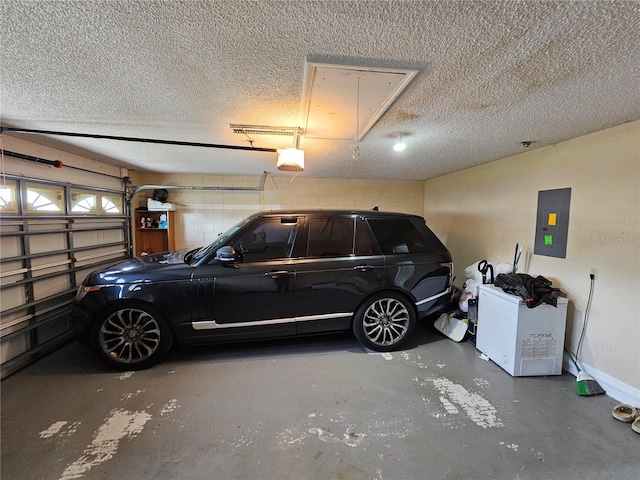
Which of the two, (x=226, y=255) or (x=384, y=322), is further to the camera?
(x=384, y=322)

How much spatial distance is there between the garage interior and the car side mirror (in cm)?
105

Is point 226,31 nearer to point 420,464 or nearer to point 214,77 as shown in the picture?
point 214,77

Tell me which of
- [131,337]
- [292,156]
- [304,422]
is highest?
[292,156]

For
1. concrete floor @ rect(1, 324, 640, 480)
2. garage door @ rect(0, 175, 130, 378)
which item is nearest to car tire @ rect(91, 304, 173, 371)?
concrete floor @ rect(1, 324, 640, 480)

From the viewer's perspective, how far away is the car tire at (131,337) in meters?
2.48

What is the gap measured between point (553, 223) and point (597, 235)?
440 millimetres

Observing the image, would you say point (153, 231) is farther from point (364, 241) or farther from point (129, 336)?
point (364, 241)

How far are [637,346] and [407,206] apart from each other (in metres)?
4.01

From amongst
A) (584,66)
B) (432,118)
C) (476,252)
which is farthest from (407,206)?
(584,66)

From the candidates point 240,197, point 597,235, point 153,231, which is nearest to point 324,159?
point 240,197

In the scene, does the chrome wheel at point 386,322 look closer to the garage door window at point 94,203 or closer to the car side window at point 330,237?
the car side window at point 330,237

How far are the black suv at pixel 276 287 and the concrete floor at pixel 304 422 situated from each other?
1.08ft

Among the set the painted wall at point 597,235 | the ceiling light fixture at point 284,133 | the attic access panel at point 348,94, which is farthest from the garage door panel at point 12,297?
the painted wall at point 597,235

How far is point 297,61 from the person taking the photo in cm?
134
